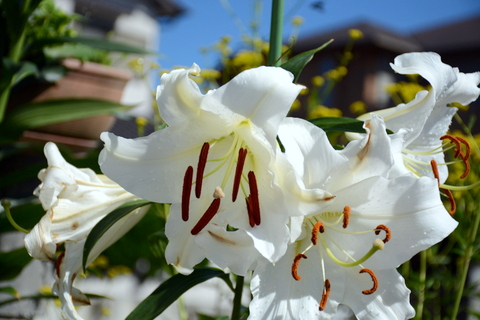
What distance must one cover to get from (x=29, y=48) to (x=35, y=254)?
847 mm

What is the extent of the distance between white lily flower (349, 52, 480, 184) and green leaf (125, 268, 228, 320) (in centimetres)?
26

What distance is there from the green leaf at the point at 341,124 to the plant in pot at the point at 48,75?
71 centimetres

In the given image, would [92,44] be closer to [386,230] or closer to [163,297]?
[163,297]

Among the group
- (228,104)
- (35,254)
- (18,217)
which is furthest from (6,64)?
(228,104)

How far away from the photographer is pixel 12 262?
109 centimetres

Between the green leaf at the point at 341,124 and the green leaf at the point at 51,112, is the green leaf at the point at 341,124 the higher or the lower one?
the higher one

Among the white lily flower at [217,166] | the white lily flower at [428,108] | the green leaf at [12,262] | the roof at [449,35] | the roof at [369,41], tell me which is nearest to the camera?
the white lily flower at [217,166]

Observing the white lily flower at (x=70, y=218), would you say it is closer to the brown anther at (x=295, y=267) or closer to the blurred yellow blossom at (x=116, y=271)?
the brown anther at (x=295, y=267)

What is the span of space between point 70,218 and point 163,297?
13 cm

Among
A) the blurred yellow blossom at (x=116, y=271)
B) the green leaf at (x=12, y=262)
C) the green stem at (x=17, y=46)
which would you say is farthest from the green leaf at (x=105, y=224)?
the blurred yellow blossom at (x=116, y=271)

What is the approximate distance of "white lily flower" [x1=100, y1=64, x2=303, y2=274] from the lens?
42 cm

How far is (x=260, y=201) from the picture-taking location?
46 cm

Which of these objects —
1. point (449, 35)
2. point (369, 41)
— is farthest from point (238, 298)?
point (449, 35)

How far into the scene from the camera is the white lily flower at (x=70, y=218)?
0.54 m
